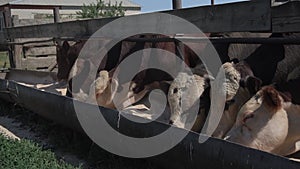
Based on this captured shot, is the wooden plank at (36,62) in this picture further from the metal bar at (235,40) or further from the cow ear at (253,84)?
the cow ear at (253,84)

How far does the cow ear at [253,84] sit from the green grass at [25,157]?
5.44 ft

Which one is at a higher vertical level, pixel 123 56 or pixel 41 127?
pixel 123 56

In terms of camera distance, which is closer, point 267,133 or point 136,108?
point 267,133

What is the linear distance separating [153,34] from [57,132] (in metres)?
1.73

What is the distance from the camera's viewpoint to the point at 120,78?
16.2 feet

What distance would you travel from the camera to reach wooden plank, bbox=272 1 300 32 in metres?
2.84

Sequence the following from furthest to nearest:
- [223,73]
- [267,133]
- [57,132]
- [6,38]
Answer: [6,38], [57,132], [223,73], [267,133]

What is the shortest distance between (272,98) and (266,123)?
0.18m

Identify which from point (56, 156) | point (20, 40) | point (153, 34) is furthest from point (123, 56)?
point (20, 40)

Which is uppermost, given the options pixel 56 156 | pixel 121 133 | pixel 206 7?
pixel 206 7

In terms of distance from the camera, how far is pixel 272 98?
2.95 meters

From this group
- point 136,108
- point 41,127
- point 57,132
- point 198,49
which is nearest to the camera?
point 198,49

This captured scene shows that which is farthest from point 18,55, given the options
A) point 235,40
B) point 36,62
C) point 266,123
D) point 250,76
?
point 266,123

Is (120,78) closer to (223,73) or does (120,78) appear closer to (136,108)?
(136,108)
